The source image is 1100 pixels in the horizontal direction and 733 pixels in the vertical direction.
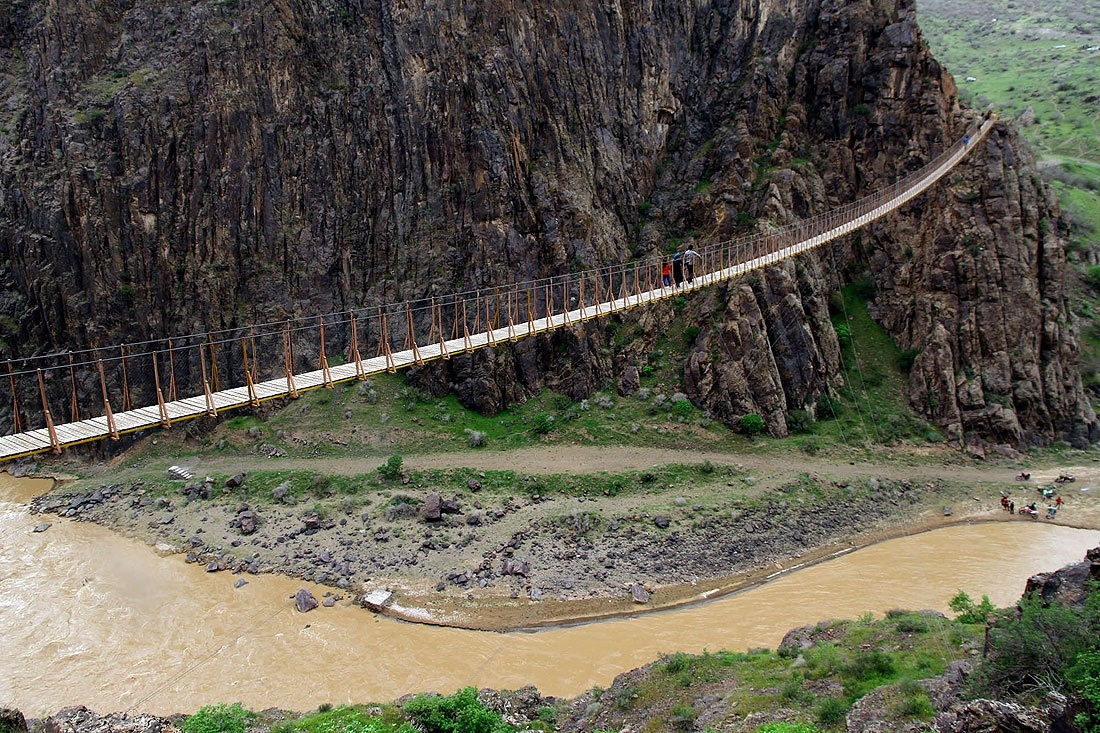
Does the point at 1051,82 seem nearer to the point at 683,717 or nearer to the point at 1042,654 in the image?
the point at 1042,654

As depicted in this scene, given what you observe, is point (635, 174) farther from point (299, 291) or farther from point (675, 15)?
point (299, 291)

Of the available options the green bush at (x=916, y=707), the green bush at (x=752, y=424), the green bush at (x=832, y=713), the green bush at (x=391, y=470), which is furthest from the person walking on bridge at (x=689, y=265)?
the green bush at (x=916, y=707)

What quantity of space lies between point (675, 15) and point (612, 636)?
32.1m

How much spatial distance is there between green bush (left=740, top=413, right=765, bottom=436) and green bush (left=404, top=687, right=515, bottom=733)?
17.5 meters

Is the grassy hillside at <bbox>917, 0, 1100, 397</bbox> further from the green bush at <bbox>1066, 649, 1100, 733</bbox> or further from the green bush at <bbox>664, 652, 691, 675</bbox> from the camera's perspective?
the green bush at <bbox>1066, 649, 1100, 733</bbox>

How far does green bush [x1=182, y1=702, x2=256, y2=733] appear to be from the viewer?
38.5 feet

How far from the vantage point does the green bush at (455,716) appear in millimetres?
11797

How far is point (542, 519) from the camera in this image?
22.3 meters

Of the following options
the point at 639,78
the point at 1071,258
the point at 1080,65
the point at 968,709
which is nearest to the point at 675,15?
the point at 639,78

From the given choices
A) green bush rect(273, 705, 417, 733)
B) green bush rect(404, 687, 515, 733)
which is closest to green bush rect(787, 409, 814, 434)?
green bush rect(404, 687, 515, 733)

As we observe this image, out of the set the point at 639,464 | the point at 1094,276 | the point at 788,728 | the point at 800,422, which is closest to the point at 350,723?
the point at 788,728

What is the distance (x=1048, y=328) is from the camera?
2853 cm

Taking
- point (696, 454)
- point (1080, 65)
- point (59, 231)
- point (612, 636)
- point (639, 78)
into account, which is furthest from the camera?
point (1080, 65)

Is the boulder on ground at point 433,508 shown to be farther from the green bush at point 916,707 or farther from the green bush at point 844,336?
the green bush at point 844,336
